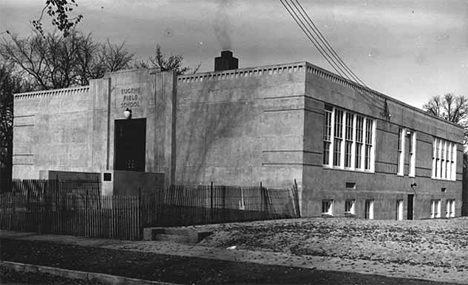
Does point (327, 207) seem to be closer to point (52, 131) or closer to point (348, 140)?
point (348, 140)

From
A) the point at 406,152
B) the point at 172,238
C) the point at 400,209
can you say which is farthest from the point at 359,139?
the point at 172,238

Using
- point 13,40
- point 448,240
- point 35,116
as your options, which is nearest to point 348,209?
point 448,240

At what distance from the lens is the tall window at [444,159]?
40.4m

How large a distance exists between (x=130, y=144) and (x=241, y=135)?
7386 mm

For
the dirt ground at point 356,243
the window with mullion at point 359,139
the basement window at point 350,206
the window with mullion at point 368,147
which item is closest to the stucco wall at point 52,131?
the basement window at point 350,206

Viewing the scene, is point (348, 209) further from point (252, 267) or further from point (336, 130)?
point (252, 267)

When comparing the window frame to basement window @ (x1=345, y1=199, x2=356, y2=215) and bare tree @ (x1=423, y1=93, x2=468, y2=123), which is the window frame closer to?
basement window @ (x1=345, y1=199, x2=356, y2=215)

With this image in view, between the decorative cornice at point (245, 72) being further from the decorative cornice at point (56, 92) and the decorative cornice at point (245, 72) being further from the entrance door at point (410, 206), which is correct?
the entrance door at point (410, 206)

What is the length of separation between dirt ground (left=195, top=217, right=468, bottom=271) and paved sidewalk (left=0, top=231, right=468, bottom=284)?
557mm

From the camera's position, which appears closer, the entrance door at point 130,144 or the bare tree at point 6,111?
the entrance door at point 130,144

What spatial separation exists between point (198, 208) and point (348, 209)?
440 inches

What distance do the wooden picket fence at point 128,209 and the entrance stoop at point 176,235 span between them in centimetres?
Answer: 39

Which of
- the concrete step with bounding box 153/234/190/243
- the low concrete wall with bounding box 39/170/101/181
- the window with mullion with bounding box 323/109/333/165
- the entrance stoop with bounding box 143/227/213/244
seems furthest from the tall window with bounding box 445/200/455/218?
the concrete step with bounding box 153/234/190/243

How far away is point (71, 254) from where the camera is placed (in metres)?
14.5
